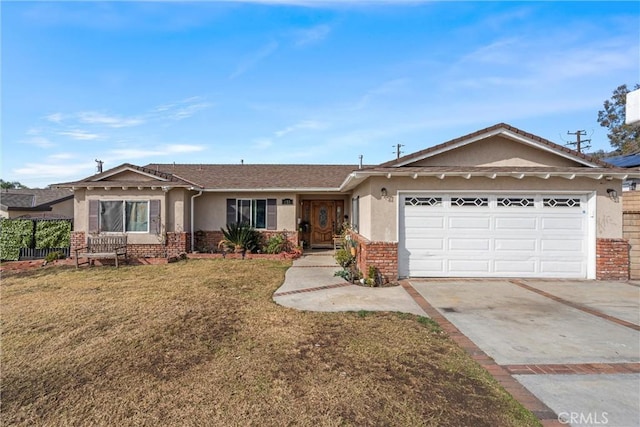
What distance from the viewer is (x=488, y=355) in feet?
A: 12.9

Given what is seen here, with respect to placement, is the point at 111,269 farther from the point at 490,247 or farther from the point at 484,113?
the point at 484,113

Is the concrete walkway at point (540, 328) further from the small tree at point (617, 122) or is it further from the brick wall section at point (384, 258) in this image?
the small tree at point (617, 122)

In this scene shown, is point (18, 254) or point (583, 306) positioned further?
point (18, 254)

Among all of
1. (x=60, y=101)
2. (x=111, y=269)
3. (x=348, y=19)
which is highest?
(x=348, y=19)

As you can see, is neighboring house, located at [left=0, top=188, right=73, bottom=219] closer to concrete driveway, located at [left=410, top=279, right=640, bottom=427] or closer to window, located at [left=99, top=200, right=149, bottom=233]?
window, located at [left=99, top=200, right=149, bottom=233]

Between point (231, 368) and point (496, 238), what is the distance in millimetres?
7466

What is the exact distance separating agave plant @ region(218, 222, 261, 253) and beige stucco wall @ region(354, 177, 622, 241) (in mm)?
6077

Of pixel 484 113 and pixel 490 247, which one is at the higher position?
pixel 484 113

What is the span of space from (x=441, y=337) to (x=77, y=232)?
1316 cm

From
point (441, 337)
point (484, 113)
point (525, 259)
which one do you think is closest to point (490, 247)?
point (525, 259)

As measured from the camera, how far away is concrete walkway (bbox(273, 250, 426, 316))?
5902 mm

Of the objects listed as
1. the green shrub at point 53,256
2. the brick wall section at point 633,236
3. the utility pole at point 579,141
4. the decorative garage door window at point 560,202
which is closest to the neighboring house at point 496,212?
the decorative garage door window at point 560,202

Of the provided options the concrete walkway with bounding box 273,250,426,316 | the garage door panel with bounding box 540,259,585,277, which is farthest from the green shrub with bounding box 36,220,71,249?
the garage door panel with bounding box 540,259,585,277

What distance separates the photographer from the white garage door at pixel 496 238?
322 inches
